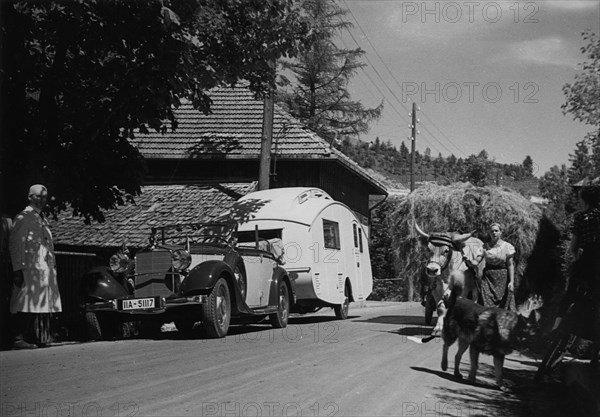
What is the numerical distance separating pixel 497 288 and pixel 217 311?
13.9 feet

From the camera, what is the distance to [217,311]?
11.9 meters

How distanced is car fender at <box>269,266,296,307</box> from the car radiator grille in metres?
2.70

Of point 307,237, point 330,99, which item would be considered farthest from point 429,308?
point 330,99

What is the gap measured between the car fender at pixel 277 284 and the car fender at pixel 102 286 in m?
3.14

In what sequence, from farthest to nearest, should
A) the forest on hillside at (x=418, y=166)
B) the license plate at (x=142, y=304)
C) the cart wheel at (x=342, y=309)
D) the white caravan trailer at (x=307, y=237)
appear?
the forest on hillside at (x=418, y=166)
the cart wheel at (x=342, y=309)
the white caravan trailer at (x=307, y=237)
the license plate at (x=142, y=304)

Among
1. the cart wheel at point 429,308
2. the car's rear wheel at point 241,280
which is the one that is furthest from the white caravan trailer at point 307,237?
the cart wheel at point 429,308

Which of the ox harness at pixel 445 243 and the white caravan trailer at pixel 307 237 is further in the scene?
the white caravan trailer at pixel 307 237

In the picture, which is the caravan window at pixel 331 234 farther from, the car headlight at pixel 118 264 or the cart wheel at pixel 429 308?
the car headlight at pixel 118 264

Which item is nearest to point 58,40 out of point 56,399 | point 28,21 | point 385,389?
point 28,21

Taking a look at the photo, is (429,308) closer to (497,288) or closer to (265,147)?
(497,288)

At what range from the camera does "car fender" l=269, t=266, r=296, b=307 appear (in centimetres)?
1440

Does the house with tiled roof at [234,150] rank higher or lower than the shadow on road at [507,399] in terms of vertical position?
higher

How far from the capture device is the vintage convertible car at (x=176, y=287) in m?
11.6

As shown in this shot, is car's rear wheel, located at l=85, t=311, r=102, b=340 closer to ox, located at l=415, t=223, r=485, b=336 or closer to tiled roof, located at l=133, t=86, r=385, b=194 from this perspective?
ox, located at l=415, t=223, r=485, b=336
